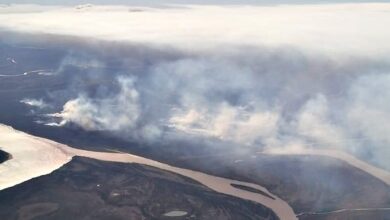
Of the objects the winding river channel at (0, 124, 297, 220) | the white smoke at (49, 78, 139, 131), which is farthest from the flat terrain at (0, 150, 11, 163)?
the white smoke at (49, 78, 139, 131)

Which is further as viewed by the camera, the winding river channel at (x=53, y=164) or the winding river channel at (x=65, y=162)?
the winding river channel at (x=65, y=162)

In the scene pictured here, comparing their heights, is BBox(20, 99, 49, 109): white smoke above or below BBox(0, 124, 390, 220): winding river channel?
above

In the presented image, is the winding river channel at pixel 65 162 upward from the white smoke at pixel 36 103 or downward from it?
downward

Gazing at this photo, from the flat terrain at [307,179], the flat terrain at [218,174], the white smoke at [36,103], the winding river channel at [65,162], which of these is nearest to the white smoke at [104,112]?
the flat terrain at [218,174]

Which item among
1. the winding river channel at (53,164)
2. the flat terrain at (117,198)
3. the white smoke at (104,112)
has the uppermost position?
the white smoke at (104,112)

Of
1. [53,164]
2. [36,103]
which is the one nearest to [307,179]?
[53,164]

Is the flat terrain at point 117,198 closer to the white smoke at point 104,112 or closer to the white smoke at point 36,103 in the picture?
the white smoke at point 104,112

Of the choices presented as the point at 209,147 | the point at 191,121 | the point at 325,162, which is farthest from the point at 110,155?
the point at 325,162

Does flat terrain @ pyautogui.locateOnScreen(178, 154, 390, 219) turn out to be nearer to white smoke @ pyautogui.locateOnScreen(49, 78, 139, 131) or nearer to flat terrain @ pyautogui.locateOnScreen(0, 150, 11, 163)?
white smoke @ pyautogui.locateOnScreen(49, 78, 139, 131)
